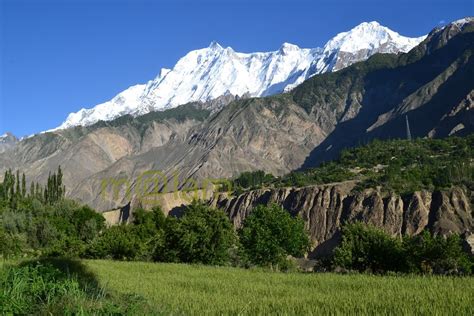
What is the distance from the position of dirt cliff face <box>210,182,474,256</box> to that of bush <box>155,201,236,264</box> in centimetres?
2418

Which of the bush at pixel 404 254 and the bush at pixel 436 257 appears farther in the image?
the bush at pixel 404 254

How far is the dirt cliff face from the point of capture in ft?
232

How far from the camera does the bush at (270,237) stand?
37.7 m

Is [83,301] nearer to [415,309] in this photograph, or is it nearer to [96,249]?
[415,309]

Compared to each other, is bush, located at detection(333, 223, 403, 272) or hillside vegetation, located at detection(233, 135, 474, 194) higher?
hillside vegetation, located at detection(233, 135, 474, 194)

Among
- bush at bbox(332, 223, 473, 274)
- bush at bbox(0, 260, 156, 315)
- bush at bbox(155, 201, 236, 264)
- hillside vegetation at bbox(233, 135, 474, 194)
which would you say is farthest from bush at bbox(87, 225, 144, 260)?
hillside vegetation at bbox(233, 135, 474, 194)

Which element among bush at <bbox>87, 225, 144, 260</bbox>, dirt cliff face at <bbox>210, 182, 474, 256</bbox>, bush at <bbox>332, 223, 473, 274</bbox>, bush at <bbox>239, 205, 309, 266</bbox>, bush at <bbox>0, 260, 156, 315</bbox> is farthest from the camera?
dirt cliff face at <bbox>210, 182, 474, 256</bbox>

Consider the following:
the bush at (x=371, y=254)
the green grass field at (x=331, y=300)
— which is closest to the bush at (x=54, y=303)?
the green grass field at (x=331, y=300)

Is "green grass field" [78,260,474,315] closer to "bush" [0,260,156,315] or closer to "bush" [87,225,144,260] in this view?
"bush" [0,260,156,315]

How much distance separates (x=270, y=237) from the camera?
38688 mm

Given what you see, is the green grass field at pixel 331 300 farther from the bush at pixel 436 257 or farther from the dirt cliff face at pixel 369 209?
the dirt cliff face at pixel 369 209

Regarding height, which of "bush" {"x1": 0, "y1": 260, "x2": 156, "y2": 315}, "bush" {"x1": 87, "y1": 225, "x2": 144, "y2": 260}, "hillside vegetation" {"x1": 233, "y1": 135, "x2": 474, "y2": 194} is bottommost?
"bush" {"x1": 87, "y1": 225, "x2": 144, "y2": 260}

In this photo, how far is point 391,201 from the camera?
258ft

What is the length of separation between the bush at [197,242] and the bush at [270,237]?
1.78 m
